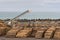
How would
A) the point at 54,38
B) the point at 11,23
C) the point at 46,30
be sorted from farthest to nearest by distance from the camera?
the point at 11,23 → the point at 46,30 → the point at 54,38

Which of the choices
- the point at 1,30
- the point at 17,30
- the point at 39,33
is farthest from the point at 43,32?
the point at 1,30

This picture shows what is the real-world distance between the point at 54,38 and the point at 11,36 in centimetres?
291

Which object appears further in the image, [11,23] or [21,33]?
[11,23]

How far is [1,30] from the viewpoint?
18.8 metres

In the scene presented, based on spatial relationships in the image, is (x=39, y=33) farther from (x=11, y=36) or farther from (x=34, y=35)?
(x=11, y=36)

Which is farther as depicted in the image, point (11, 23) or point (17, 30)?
point (11, 23)

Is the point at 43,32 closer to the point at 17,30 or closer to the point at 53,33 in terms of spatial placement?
the point at 53,33

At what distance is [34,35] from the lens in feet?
58.7

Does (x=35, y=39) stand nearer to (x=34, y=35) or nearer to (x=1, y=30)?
(x=34, y=35)

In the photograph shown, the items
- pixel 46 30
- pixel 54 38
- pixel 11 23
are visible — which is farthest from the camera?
pixel 11 23

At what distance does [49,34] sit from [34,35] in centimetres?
131

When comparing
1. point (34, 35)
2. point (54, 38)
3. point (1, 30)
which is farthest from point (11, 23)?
point (54, 38)

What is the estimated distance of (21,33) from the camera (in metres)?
17.6

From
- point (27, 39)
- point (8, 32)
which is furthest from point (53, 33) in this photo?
point (8, 32)
